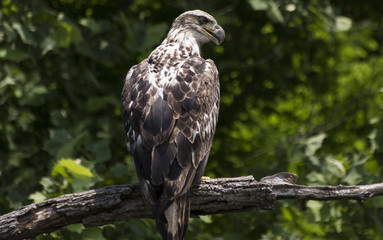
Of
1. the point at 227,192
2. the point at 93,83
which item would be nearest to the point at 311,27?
the point at 93,83

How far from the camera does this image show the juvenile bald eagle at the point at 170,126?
4371mm

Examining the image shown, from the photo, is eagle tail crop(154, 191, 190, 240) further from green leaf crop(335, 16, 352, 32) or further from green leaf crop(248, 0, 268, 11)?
green leaf crop(335, 16, 352, 32)

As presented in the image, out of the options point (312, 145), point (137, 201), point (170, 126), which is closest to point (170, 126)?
point (170, 126)

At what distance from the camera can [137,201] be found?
4539 mm

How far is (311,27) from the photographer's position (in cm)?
805

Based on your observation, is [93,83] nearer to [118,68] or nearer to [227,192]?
[118,68]

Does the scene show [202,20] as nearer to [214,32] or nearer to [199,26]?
[199,26]

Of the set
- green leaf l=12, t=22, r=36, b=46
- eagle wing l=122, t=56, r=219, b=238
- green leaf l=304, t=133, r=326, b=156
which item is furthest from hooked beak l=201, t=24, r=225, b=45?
green leaf l=12, t=22, r=36, b=46

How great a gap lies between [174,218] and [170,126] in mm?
653

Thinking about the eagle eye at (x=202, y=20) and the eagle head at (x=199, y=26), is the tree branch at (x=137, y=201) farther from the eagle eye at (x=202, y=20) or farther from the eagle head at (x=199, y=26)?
the eagle eye at (x=202, y=20)

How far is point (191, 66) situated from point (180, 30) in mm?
952

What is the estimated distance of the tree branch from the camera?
434cm

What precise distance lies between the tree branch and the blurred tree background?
0.43 meters

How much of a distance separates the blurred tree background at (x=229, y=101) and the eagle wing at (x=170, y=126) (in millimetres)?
685
